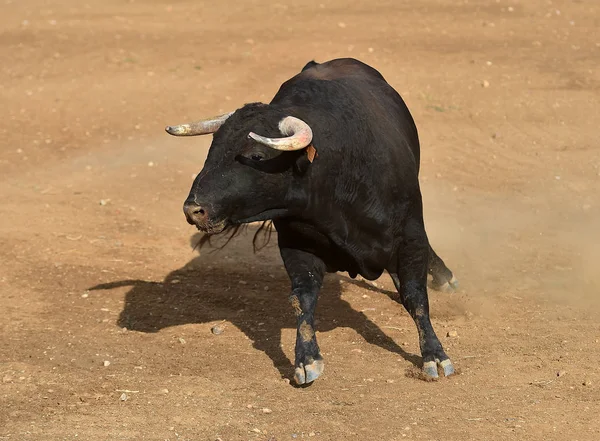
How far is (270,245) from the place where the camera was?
1103 cm

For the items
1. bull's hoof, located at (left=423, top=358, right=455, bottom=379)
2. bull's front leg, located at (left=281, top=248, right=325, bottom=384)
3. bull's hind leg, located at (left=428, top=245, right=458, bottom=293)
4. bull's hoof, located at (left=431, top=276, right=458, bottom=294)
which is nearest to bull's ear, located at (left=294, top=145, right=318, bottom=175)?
bull's front leg, located at (left=281, top=248, right=325, bottom=384)

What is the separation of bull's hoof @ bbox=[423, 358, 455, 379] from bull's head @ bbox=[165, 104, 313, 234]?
1572mm

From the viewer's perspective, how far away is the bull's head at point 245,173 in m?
6.77

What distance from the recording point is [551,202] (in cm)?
1212

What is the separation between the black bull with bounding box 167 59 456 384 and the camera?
686cm

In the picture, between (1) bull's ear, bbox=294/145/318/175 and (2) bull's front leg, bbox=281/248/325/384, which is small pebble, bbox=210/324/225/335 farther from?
(1) bull's ear, bbox=294/145/318/175

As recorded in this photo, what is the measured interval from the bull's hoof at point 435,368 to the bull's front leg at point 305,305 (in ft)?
2.46

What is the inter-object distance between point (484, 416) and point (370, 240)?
1.57 m

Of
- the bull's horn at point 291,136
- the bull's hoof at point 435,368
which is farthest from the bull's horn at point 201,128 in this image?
the bull's hoof at point 435,368

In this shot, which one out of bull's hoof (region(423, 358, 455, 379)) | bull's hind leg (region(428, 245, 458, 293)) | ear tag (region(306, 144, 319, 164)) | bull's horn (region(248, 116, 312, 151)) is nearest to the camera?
bull's horn (region(248, 116, 312, 151))

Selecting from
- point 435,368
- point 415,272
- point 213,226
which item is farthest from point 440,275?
point 213,226

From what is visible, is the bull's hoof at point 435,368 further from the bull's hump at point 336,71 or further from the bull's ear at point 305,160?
the bull's hump at point 336,71

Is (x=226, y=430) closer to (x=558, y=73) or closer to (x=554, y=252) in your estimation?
(x=554, y=252)

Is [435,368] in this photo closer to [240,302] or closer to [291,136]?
[291,136]
